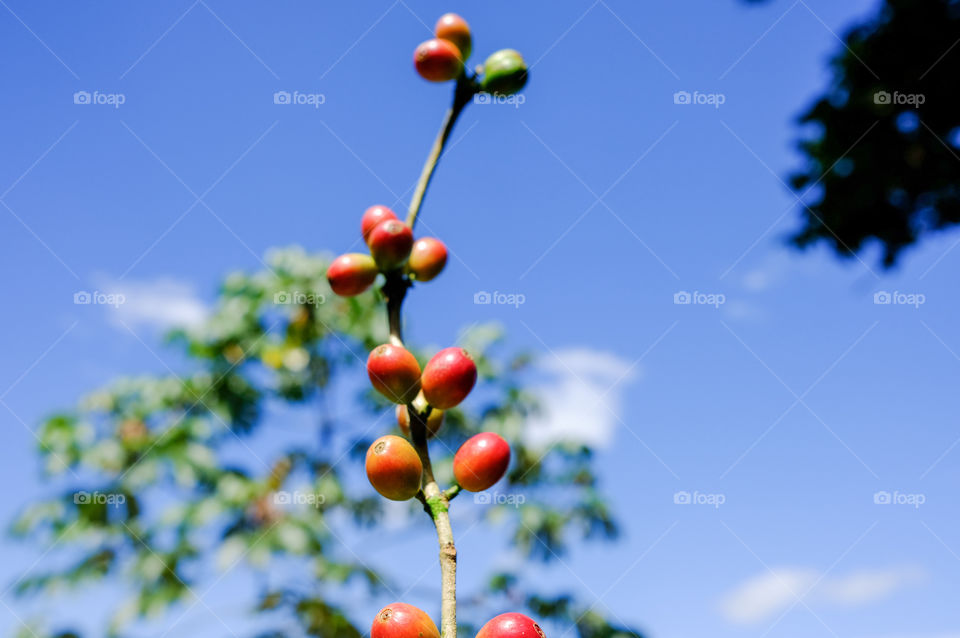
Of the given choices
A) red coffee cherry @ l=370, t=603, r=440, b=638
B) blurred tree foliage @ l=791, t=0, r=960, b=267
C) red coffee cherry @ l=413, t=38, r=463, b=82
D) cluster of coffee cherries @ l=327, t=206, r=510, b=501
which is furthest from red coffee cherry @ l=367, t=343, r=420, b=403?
blurred tree foliage @ l=791, t=0, r=960, b=267

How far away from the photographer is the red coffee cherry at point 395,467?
75cm

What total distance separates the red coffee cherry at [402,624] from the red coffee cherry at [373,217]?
1.75 feet

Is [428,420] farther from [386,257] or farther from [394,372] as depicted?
[386,257]

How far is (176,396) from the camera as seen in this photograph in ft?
17.0

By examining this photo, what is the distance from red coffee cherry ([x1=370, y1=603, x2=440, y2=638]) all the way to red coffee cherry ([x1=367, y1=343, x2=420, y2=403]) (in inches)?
10.0

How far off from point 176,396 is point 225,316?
74cm

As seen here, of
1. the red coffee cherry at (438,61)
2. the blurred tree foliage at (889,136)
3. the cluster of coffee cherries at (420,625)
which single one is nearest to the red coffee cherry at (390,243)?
the red coffee cherry at (438,61)

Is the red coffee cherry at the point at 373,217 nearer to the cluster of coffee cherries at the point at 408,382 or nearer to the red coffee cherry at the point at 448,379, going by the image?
the cluster of coffee cherries at the point at 408,382

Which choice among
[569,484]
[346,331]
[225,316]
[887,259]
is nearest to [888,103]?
[887,259]

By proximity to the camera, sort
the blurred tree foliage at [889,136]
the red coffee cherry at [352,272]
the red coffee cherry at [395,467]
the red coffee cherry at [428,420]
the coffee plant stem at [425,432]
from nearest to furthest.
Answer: the coffee plant stem at [425,432] < the red coffee cherry at [395,467] < the red coffee cherry at [428,420] < the red coffee cherry at [352,272] < the blurred tree foliage at [889,136]

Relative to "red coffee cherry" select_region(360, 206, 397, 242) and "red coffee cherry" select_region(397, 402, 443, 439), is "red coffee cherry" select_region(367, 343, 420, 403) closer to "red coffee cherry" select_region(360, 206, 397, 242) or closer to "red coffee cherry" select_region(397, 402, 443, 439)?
"red coffee cherry" select_region(397, 402, 443, 439)

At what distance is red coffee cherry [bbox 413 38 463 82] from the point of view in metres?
1.05

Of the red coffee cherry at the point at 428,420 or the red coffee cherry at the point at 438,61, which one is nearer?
the red coffee cherry at the point at 428,420

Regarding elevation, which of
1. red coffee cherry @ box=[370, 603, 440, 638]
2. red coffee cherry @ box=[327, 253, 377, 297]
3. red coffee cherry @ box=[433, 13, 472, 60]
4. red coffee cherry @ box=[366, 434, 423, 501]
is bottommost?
red coffee cherry @ box=[370, 603, 440, 638]
